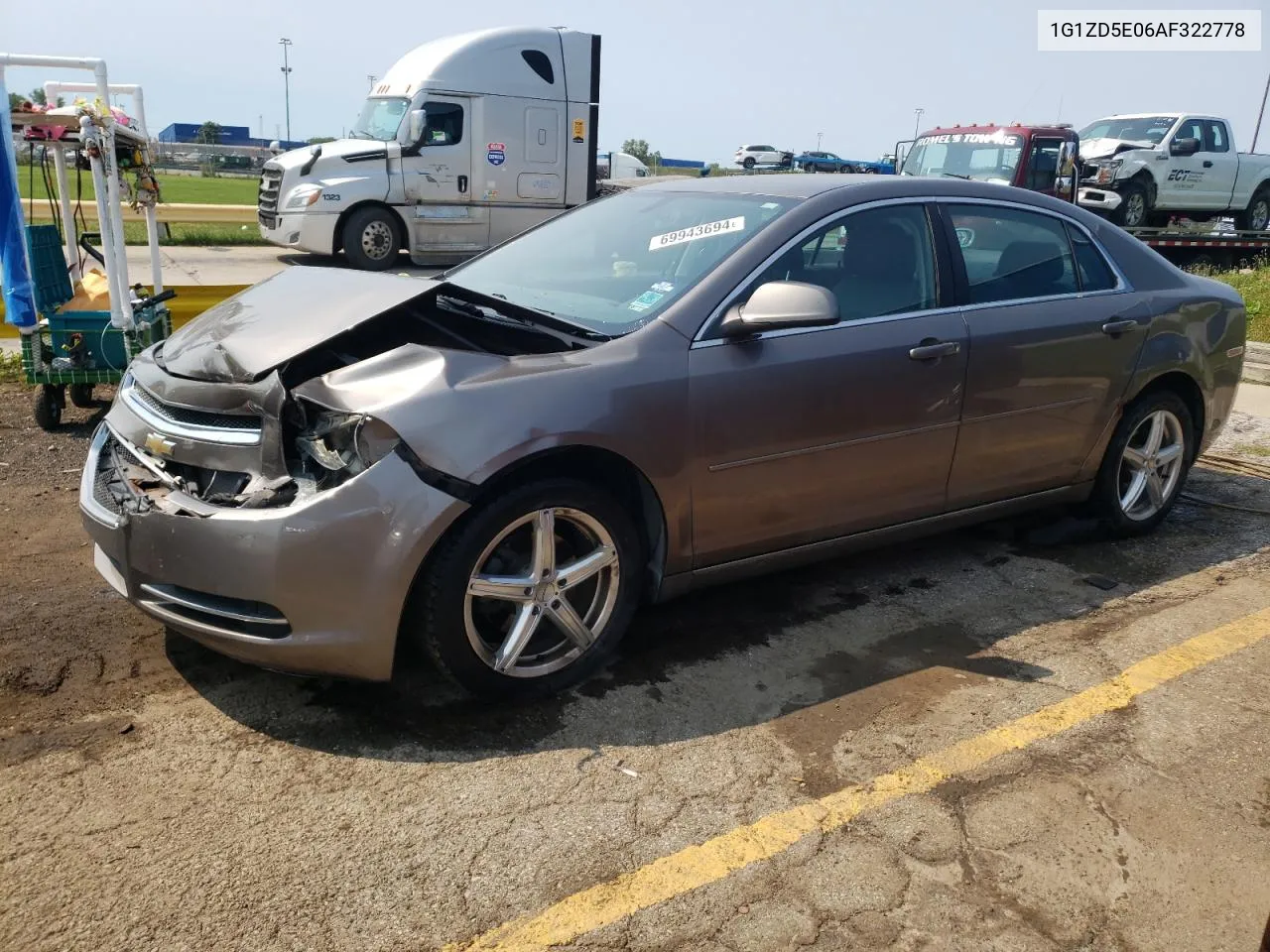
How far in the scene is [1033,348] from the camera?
4.18 meters

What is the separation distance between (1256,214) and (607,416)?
20085mm

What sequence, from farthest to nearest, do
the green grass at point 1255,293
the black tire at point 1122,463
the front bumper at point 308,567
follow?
the green grass at point 1255,293 → the black tire at point 1122,463 → the front bumper at point 308,567

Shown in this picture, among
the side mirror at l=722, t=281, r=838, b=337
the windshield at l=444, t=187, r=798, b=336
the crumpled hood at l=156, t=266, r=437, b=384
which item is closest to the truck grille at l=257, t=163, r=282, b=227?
the windshield at l=444, t=187, r=798, b=336

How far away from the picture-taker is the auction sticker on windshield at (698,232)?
12.2ft

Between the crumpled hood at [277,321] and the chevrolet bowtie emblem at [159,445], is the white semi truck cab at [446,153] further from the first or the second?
the chevrolet bowtie emblem at [159,445]

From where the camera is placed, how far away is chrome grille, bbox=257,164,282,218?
14609mm

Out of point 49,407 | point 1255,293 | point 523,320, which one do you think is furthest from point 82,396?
point 1255,293

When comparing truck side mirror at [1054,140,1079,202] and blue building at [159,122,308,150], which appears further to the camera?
blue building at [159,122,308,150]

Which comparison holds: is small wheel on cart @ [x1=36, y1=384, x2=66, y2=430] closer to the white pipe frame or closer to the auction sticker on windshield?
the white pipe frame

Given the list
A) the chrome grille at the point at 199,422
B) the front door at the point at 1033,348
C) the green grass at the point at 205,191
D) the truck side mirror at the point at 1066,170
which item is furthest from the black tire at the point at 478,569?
the green grass at the point at 205,191

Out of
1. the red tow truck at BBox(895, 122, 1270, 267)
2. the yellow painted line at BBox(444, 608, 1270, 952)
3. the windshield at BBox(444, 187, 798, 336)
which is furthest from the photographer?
the red tow truck at BBox(895, 122, 1270, 267)

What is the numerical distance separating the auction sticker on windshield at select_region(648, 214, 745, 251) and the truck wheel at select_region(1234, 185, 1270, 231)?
61.2 ft

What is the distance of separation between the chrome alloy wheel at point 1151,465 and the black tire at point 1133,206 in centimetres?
1310

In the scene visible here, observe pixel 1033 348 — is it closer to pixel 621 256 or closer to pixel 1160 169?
pixel 621 256
